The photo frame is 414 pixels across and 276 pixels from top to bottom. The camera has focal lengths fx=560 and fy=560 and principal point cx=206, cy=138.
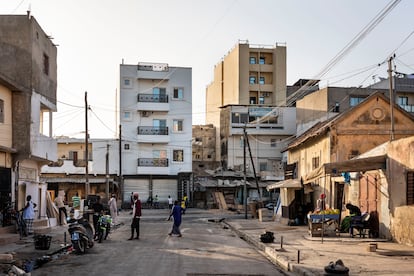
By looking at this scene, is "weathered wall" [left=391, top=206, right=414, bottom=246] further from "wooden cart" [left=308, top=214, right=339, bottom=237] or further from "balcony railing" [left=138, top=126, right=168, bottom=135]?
"balcony railing" [left=138, top=126, right=168, bottom=135]

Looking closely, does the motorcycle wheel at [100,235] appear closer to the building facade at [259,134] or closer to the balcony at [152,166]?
the balcony at [152,166]

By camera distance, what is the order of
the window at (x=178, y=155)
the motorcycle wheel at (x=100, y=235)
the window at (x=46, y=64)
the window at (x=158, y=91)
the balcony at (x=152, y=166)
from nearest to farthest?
1. the motorcycle wheel at (x=100, y=235)
2. the window at (x=46, y=64)
3. the balcony at (x=152, y=166)
4. the window at (x=178, y=155)
5. the window at (x=158, y=91)

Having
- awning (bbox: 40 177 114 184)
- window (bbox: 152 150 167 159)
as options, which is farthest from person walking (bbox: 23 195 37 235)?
window (bbox: 152 150 167 159)

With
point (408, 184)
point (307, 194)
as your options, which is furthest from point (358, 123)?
point (408, 184)

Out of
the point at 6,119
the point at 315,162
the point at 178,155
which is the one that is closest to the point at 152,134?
the point at 178,155

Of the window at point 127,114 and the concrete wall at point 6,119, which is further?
the window at point 127,114

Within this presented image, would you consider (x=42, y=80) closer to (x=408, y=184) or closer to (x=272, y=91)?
(x=408, y=184)

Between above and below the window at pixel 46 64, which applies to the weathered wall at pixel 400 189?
below

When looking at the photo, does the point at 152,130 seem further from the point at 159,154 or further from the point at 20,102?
the point at 20,102

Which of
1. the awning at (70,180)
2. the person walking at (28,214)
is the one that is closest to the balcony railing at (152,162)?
the awning at (70,180)

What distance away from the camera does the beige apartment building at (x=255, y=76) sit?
→ 76312mm

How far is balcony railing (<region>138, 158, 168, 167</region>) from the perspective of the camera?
63.7 metres

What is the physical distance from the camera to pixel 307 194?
3198 cm

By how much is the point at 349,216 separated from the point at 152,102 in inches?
1777
